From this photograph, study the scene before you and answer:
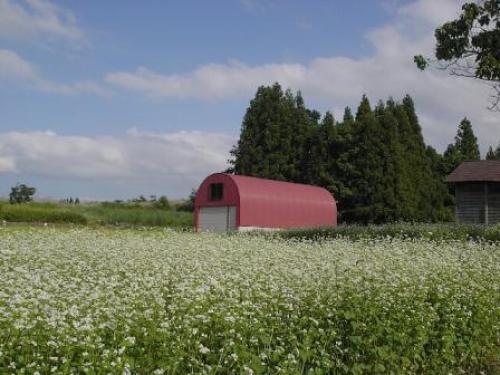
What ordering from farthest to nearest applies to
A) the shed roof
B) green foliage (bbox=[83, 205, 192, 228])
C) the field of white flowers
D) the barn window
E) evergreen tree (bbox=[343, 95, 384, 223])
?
evergreen tree (bbox=[343, 95, 384, 223])
green foliage (bbox=[83, 205, 192, 228])
the barn window
the shed roof
the field of white flowers

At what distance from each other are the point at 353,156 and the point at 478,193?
13.0 m

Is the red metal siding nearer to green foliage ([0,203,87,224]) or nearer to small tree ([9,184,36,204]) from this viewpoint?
green foliage ([0,203,87,224])

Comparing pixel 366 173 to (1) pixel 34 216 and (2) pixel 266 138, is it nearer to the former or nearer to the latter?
(2) pixel 266 138

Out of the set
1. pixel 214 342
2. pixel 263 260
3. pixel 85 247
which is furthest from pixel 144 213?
pixel 214 342

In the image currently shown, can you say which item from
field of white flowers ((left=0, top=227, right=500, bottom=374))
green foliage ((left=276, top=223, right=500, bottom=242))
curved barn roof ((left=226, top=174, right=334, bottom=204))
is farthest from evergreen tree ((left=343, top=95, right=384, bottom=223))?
field of white flowers ((left=0, top=227, right=500, bottom=374))

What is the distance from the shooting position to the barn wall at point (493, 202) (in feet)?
121

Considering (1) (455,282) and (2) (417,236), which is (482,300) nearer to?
(1) (455,282)

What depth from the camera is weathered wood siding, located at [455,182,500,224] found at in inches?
1457

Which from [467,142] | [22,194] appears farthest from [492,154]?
[22,194]

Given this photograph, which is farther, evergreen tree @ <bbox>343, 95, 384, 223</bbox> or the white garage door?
evergreen tree @ <bbox>343, 95, 384, 223</bbox>

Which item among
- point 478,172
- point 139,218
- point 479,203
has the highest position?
point 478,172

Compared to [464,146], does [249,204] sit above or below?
below

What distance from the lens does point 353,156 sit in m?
48.8

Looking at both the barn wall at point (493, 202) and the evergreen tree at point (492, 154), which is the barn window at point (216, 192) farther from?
the evergreen tree at point (492, 154)
